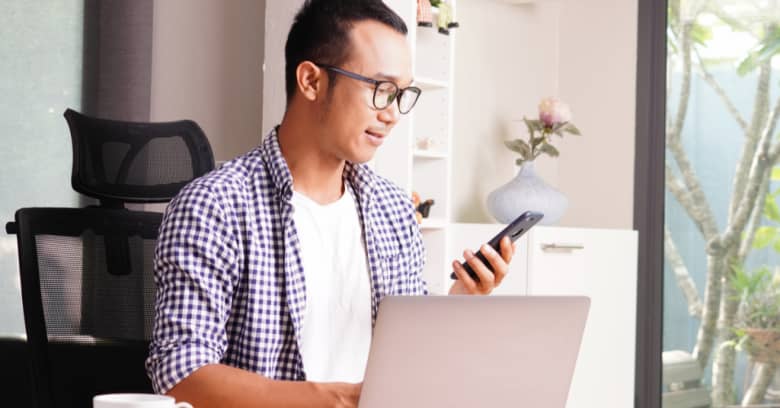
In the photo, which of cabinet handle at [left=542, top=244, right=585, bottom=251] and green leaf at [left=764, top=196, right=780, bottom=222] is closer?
cabinet handle at [left=542, top=244, right=585, bottom=251]

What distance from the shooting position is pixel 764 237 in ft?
13.1

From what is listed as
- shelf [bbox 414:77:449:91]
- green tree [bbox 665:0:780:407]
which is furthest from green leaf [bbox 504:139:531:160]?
green tree [bbox 665:0:780:407]

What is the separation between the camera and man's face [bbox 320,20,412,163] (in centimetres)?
158

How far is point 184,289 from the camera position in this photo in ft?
4.52

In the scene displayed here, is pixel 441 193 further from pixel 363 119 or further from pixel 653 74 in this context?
pixel 363 119

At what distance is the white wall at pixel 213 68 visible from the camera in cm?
335

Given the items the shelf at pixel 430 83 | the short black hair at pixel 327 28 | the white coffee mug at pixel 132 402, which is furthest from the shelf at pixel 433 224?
the white coffee mug at pixel 132 402

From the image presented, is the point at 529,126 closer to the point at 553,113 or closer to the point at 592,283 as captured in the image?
the point at 553,113

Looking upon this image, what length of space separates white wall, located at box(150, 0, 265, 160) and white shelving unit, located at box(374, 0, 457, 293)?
1.83ft

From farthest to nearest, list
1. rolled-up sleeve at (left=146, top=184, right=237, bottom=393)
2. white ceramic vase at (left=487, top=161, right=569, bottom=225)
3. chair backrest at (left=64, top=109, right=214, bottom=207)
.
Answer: white ceramic vase at (left=487, top=161, right=569, bottom=225)
chair backrest at (left=64, top=109, right=214, bottom=207)
rolled-up sleeve at (left=146, top=184, right=237, bottom=393)

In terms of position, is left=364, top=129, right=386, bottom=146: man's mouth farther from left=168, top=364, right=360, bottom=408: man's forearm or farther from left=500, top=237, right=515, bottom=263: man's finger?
left=168, top=364, right=360, bottom=408: man's forearm

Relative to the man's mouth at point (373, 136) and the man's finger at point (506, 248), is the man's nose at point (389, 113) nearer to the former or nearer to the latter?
the man's mouth at point (373, 136)

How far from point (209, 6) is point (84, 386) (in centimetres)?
189

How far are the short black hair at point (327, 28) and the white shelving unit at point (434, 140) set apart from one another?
1.61 m
